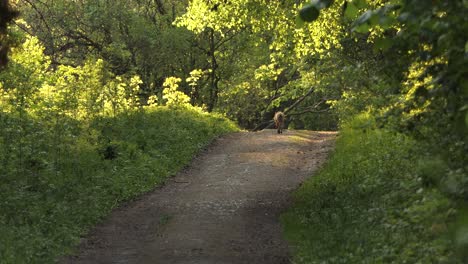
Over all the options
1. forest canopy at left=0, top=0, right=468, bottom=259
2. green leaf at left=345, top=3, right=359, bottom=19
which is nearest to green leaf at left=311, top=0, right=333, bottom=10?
forest canopy at left=0, top=0, right=468, bottom=259

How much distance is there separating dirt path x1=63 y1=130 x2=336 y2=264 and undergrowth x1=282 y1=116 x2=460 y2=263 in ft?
1.93

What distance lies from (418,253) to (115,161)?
33.5 feet

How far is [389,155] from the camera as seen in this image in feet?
39.5

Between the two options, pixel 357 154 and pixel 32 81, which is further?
pixel 32 81

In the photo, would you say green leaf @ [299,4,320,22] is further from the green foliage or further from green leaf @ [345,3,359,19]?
the green foliage

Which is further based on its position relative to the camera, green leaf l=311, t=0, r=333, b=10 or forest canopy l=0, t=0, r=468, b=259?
forest canopy l=0, t=0, r=468, b=259

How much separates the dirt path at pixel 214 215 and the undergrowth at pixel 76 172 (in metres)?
0.42

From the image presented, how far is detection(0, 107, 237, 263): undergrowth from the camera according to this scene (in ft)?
32.6

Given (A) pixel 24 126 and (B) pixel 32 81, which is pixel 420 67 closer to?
(A) pixel 24 126

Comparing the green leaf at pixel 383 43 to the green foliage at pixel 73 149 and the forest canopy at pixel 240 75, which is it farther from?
the green foliage at pixel 73 149

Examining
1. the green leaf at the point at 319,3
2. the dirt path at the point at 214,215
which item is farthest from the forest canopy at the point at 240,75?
the dirt path at the point at 214,215

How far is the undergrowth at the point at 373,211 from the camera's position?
6441mm

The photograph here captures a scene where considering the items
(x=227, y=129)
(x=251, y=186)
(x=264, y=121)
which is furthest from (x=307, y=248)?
(x=264, y=121)

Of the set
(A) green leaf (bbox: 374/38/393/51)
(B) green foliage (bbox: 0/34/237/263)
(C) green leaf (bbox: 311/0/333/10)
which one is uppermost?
(C) green leaf (bbox: 311/0/333/10)
